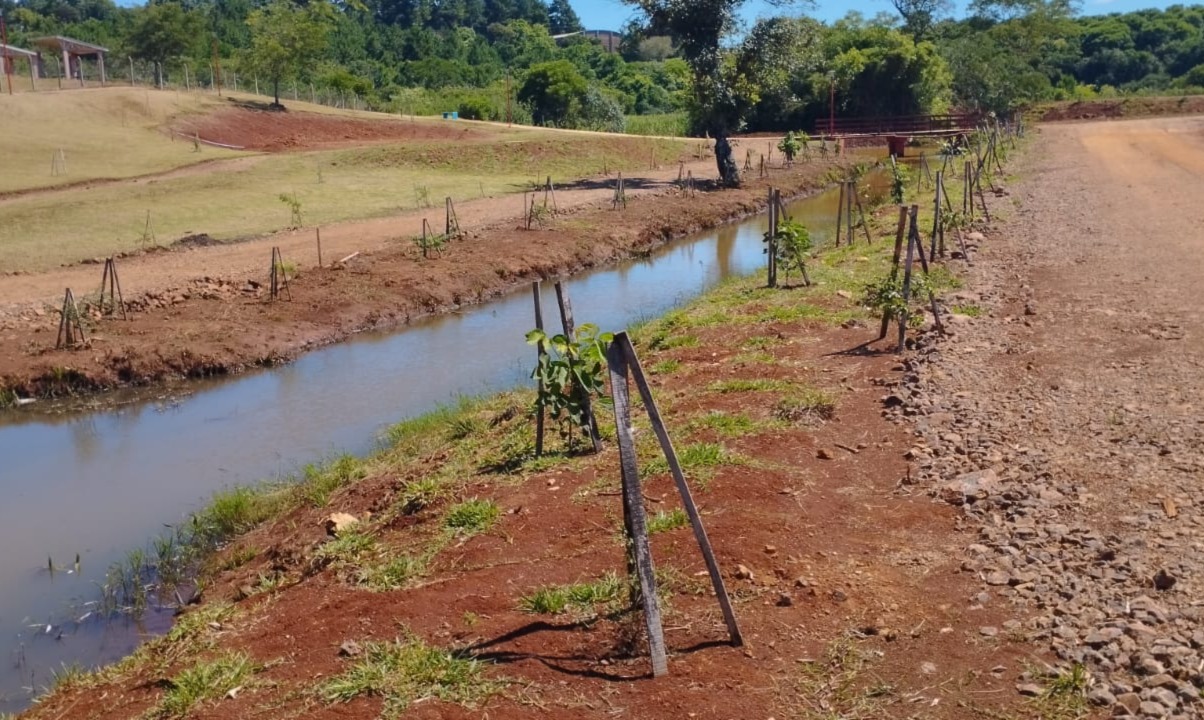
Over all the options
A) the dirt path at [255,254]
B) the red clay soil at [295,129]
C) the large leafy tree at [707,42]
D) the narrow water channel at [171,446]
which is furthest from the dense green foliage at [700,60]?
the narrow water channel at [171,446]

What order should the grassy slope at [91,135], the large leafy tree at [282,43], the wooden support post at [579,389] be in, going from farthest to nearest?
the large leafy tree at [282,43] < the grassy slope at [91,135] < the wooden support post at [579,389]

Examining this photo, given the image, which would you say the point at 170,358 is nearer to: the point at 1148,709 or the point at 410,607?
the point at 410,607

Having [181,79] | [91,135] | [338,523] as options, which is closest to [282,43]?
[181,79]

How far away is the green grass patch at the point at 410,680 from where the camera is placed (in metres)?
5.27

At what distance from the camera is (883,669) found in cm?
527

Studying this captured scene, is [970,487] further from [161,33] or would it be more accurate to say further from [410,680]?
[161,33]

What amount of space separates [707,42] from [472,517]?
95.1ft

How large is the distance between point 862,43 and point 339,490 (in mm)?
60510

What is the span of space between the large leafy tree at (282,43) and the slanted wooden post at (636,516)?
4833 centimetres

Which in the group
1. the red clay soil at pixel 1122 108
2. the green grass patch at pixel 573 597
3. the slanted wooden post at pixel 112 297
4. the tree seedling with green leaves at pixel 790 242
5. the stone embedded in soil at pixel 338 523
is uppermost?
the red clay soil at pixel 1122 108

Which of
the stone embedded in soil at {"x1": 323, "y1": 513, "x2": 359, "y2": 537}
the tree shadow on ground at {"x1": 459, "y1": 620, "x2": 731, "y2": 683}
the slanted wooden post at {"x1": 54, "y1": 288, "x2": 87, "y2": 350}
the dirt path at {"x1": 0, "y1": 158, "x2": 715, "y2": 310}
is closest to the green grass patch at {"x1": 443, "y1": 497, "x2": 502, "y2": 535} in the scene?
the stone embedded in soil at {"x1": 323, "y1": 513, "x2": 359, "y2": 537}

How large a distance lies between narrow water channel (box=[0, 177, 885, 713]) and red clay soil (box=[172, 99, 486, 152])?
28.3 m

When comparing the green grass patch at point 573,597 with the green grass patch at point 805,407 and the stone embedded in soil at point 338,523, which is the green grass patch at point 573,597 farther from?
the green grass patch at point 805,407

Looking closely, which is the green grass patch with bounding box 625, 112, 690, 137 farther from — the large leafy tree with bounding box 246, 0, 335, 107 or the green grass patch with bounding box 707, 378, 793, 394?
the green grass patch with bounding box 707, 378, 793, 394
